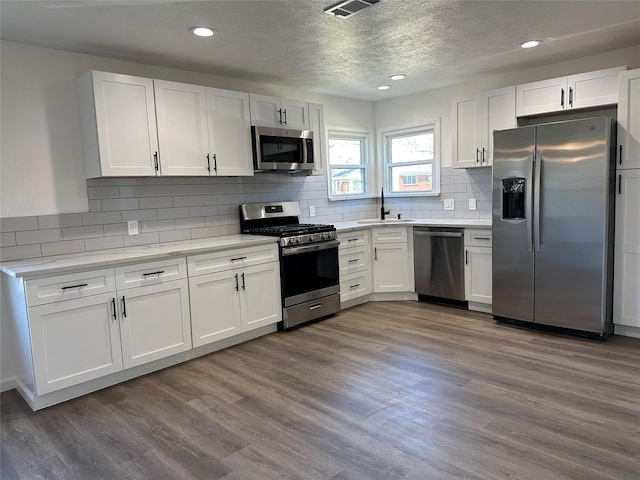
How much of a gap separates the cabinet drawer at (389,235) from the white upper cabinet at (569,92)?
1.65m

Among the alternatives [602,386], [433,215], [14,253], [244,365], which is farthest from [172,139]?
[602,386]

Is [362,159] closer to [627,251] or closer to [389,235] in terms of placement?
[389,235]

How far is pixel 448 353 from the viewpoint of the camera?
11.1 ft

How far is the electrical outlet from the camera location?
141 inches

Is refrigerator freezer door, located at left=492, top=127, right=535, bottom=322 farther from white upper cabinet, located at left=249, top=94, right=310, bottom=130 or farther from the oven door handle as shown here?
white upper cabinet, located at left=249, top=94, right=310, bottom=130

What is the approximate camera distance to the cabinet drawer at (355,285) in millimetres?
4637

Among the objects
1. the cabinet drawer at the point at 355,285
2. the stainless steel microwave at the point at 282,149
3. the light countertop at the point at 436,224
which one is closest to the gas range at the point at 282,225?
the light countertop at the point at 436,224

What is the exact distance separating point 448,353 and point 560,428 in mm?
1124

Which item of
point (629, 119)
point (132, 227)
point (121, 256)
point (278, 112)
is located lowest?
point (121, 256)

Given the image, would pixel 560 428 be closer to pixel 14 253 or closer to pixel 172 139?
pixel 172 139

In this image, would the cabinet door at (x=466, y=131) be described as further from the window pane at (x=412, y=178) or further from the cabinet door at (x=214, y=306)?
the cabinet door at (x=214, y=306)

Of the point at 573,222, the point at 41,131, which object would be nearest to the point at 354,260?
the point at 573,222

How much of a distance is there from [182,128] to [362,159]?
2700mm

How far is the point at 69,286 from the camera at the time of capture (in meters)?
2.75
